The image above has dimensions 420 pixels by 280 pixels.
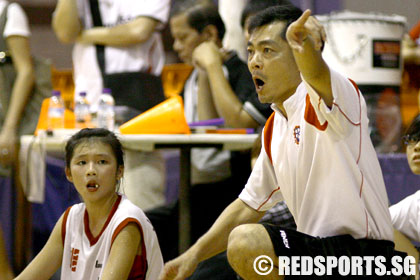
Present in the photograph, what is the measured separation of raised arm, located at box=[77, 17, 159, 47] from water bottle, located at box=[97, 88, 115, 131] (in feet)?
1.01

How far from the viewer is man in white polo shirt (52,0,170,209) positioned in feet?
15.4

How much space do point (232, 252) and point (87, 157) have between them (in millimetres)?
937

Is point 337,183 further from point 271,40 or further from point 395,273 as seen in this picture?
point 271,40

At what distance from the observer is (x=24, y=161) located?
458 centimetres

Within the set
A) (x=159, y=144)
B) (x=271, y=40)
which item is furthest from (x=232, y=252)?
(x=159, y=144)

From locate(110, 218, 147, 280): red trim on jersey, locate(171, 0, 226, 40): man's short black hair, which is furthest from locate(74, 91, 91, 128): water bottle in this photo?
locate(110, 218, 147, 280): red trim on jersey

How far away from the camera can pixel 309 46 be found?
7.09 feet

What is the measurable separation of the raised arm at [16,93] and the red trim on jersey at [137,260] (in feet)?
5.96

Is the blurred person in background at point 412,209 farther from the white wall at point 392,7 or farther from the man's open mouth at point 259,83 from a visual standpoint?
the white wall at point 392,7

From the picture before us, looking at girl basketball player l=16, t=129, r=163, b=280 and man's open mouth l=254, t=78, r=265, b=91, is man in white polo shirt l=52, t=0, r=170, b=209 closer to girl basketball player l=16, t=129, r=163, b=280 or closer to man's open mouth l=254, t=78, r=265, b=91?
girl basketball player l=16, t=129, r=163, b=280

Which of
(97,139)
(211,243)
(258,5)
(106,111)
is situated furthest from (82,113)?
(211,243)

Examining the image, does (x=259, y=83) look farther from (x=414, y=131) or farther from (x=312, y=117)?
(x=414, y=131)

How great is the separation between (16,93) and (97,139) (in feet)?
5.56

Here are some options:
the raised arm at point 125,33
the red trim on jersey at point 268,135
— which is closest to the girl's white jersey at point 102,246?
the red trim on jersey at point 268,135
